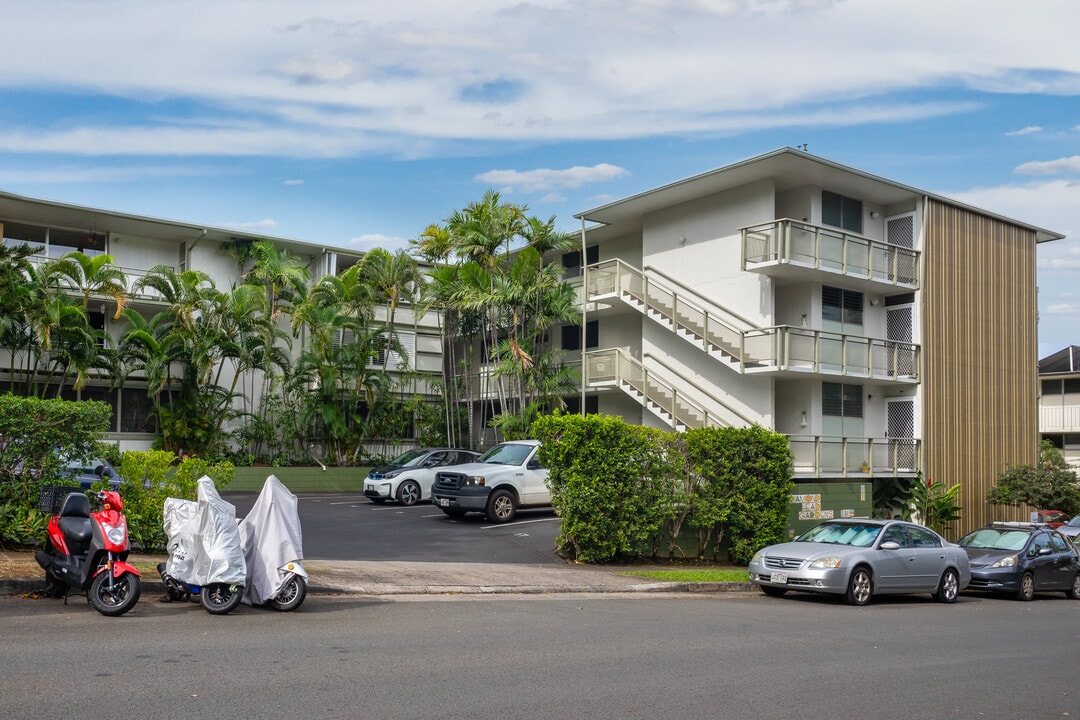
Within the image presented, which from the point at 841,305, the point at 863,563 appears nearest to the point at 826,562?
the point at 863,563

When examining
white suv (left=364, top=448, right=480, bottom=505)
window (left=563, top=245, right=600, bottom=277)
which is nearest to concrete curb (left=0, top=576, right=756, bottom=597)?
white suv (left=364, top=448, right=480, bottom=505)

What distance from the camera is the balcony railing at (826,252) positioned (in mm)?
26609

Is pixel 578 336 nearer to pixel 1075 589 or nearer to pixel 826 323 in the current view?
pixel 826 323

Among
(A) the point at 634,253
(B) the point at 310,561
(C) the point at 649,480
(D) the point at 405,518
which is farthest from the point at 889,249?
(B) the point at 310,561

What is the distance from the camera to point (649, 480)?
1986 cm

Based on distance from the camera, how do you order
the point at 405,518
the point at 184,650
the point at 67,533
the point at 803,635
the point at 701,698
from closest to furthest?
the point at 701,698, the point at 184,650, the point at 67,533, the point at 803,635, the point at 405,518

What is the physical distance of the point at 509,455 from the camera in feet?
81.0

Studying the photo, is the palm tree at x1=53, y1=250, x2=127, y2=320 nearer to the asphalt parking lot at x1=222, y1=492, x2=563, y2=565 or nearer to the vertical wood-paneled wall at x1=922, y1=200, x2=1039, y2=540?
the asphalt parking lot at x1=222, y1=492, x2=563, y2=565

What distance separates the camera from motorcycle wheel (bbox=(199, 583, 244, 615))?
1109 centimetres

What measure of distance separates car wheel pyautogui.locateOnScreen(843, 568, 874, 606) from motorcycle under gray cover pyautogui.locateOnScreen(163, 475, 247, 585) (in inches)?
372

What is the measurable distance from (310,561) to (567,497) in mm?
5119

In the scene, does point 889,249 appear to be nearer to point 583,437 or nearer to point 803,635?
point 583,437

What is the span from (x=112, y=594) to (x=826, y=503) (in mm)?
19418

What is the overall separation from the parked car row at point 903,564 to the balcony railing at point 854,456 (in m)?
6.49
